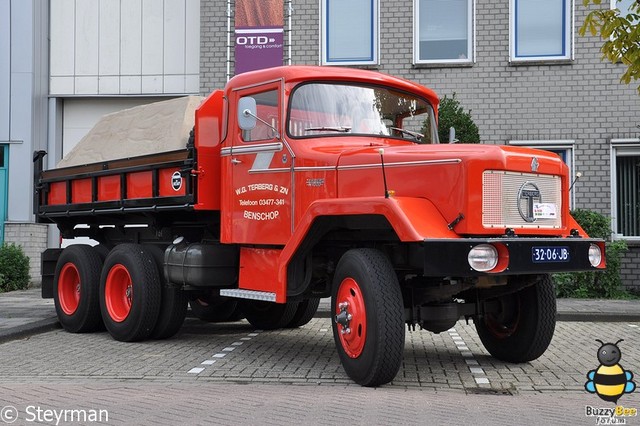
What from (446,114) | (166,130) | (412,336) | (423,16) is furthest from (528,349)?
(423,16)

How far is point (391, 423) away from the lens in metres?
5.44

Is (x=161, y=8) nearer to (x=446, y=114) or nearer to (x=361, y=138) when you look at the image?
(x=446, y=114)

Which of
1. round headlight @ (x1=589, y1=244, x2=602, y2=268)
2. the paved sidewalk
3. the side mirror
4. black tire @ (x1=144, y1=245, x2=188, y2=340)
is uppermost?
the side mirror

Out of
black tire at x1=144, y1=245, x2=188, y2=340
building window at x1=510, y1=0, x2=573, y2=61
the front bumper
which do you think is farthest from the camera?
building window at x1=510, y1=0, x2=573, y2=61

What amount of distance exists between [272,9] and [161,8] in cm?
263

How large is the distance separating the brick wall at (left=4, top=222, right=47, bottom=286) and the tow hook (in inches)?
457

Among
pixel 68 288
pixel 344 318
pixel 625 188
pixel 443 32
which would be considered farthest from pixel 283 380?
pixel 625 188

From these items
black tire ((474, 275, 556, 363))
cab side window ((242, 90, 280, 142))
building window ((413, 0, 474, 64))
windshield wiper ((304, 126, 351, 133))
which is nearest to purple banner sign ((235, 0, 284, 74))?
building window ((413, 0, 474, 64))

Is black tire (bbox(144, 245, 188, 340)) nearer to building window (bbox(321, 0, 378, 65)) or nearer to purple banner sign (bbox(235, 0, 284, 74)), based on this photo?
purple banner sign (bbox(235, 0, 284, 74))

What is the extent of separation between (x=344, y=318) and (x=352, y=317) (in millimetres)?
83

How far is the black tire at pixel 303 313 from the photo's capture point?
416 inches

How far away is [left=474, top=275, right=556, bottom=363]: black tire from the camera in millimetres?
7574

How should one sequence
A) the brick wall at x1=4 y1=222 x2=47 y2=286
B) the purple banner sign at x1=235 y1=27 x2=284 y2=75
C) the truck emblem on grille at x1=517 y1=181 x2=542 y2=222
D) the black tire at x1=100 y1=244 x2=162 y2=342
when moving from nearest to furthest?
the truck emblem on grille at x1=517 y1=181 x2=542 y2=222 → the black tire at x1=100 y1=244 x2=162 y2=342 → the purple banner sign at x1=235 y1=27 x2=284 y2=75 → the brick wall at x1=4 y1=222 x2=47 y2=286

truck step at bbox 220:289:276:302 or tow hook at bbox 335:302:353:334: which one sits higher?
truck step at bbox 220:289:276:302
